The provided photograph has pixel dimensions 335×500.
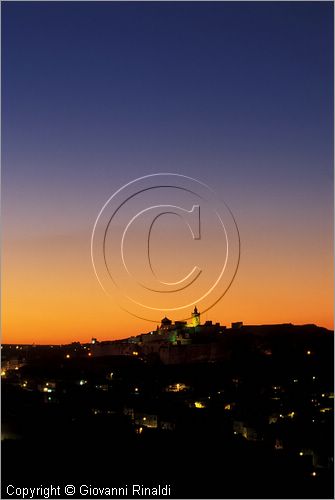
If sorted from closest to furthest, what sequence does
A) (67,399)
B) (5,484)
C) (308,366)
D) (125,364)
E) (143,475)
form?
(5,484) < (143,475) < (67,399) < (308,366) < (125,364)

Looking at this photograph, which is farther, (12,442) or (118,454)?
(12,442)

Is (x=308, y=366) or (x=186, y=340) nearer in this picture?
(x=308, y=366)

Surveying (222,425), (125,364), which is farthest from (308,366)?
(222,425)

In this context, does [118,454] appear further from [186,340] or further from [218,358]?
[186,340]

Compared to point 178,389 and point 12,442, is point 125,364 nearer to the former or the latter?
point 178,389

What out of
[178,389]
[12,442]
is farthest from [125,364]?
[12,442]

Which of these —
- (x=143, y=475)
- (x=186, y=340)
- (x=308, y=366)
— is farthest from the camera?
(x=186, y=340)

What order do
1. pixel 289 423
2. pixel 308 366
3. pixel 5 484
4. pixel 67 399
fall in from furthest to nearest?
pixel 308 366 → pixel 67 399 → pixel 289 423 → pixel 5 484

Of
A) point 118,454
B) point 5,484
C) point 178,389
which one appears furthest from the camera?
point 178,389
